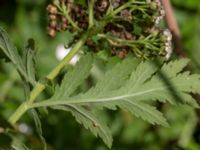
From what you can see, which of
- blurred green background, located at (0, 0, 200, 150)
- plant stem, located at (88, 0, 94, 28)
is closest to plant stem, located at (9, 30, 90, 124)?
plant stem, located at (88, 0, 94, 28)

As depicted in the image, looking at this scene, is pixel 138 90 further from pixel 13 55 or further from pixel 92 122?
pixel 13 55

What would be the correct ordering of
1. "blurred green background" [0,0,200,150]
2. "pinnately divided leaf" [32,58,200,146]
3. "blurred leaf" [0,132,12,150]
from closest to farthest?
"blurred leaf" [0,132,12,150], "pinnately divided leaf" [32,58,200,146], "blurred green background" [0,0,200,150]

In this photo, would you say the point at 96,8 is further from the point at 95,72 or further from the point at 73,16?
the point at 95,72

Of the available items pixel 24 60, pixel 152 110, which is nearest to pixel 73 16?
pixel 24 60

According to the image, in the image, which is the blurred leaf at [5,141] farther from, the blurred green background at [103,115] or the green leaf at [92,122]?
the blurred green background at [103,115]

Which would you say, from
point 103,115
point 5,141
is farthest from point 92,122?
point 103,115

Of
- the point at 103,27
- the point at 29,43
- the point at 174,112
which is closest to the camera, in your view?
the point at 103,27

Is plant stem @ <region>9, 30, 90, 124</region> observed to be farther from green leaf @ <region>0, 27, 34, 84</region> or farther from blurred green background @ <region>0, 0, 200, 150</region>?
blurred green background @ <region>0, 0, 200, 150</region>
